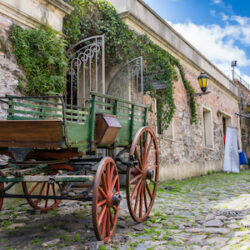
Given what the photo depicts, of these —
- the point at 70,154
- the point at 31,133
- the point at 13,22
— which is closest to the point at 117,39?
the point at 13,22

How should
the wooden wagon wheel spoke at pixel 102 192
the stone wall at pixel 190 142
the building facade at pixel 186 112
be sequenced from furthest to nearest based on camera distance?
the stone wall at pixel 190 142, the building facade at pixel 186 112, the wooden wagon wheel spoke at pixel 102 192

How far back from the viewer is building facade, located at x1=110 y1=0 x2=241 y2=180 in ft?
26.9

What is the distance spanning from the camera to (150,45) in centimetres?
812

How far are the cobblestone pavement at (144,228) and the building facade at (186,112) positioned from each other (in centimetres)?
362

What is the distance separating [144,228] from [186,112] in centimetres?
735

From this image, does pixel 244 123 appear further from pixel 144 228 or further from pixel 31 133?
pixel 31 133

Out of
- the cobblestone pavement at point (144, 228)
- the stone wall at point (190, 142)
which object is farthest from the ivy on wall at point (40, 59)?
the stone wall at point (190, 142)

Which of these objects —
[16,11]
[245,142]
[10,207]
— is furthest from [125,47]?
[245,142]

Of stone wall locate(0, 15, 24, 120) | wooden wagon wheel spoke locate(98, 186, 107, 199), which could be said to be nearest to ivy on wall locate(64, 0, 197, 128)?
stone wall locate(0, 15, 24, 120)

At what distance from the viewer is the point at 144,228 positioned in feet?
11.9

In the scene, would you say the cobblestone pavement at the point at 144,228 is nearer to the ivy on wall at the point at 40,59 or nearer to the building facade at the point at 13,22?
the building facade at the point at 13,22

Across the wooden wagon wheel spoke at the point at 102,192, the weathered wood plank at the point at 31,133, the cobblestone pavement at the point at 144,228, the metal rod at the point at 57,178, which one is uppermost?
the weathered wood plank at the point at 31,133

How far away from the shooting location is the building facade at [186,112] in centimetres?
820

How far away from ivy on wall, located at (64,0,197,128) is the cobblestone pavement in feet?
11.7
